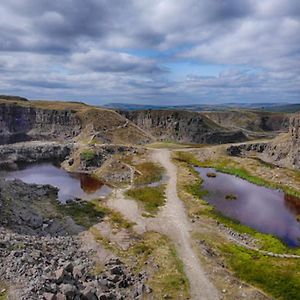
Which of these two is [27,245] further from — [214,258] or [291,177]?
[291,177]

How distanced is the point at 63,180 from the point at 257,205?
45.4 metres

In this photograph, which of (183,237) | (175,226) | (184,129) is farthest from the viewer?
(184,129)

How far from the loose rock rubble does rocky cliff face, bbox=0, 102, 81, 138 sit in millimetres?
126482

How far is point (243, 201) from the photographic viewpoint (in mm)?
71125

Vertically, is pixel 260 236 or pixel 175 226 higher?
pixel 175 226

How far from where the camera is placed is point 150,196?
69125 mm

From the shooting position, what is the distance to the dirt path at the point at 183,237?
118ft

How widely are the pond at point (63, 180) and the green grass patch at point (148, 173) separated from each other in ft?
24.1

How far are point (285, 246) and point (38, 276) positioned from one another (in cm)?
3184

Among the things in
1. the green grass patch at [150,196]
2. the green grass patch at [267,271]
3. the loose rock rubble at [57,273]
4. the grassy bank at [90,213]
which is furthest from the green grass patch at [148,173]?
the loose rock rubble at [57,273]

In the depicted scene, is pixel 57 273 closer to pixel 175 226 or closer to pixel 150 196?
pixel 175 226

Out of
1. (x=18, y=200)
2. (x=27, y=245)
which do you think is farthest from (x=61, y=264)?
(x=18, y=200)

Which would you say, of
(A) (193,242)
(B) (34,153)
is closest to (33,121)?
(B) (34,153)

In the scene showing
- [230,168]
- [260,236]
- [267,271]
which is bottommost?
[260,236]
